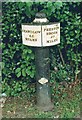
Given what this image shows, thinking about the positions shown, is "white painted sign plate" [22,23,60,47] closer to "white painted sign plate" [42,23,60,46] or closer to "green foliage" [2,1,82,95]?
"white painted sign plate" [42,23,60,46]

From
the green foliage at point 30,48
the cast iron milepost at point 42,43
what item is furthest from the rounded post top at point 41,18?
the green foliage at point 30,48

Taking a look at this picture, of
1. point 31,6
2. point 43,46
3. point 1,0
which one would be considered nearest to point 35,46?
point 43,46

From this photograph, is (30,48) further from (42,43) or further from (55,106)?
(55,106)

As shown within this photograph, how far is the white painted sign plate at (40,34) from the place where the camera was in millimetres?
3961

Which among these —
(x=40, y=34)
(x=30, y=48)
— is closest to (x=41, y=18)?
(x=40, y=34)

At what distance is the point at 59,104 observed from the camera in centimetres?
444

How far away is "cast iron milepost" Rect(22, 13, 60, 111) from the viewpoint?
156 inches

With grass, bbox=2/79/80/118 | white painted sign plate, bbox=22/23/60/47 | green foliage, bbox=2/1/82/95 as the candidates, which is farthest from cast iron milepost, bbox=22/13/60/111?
green foliage, bbox=2/1/82/95

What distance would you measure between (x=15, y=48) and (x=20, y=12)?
19.1 inches

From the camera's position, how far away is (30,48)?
4414 millimetres

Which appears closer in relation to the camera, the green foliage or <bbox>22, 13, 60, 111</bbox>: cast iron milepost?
<bbox>22, 13, 60, 111</bbox>: cast iron milepost

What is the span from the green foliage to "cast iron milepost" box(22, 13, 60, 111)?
Result: 26cm

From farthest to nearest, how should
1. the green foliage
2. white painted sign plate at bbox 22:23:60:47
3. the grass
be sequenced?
the green foliage
the grass
white painted sign plate at bbox 22:23:60:47

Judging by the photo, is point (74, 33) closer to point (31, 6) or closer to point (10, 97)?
point (31, 6)
